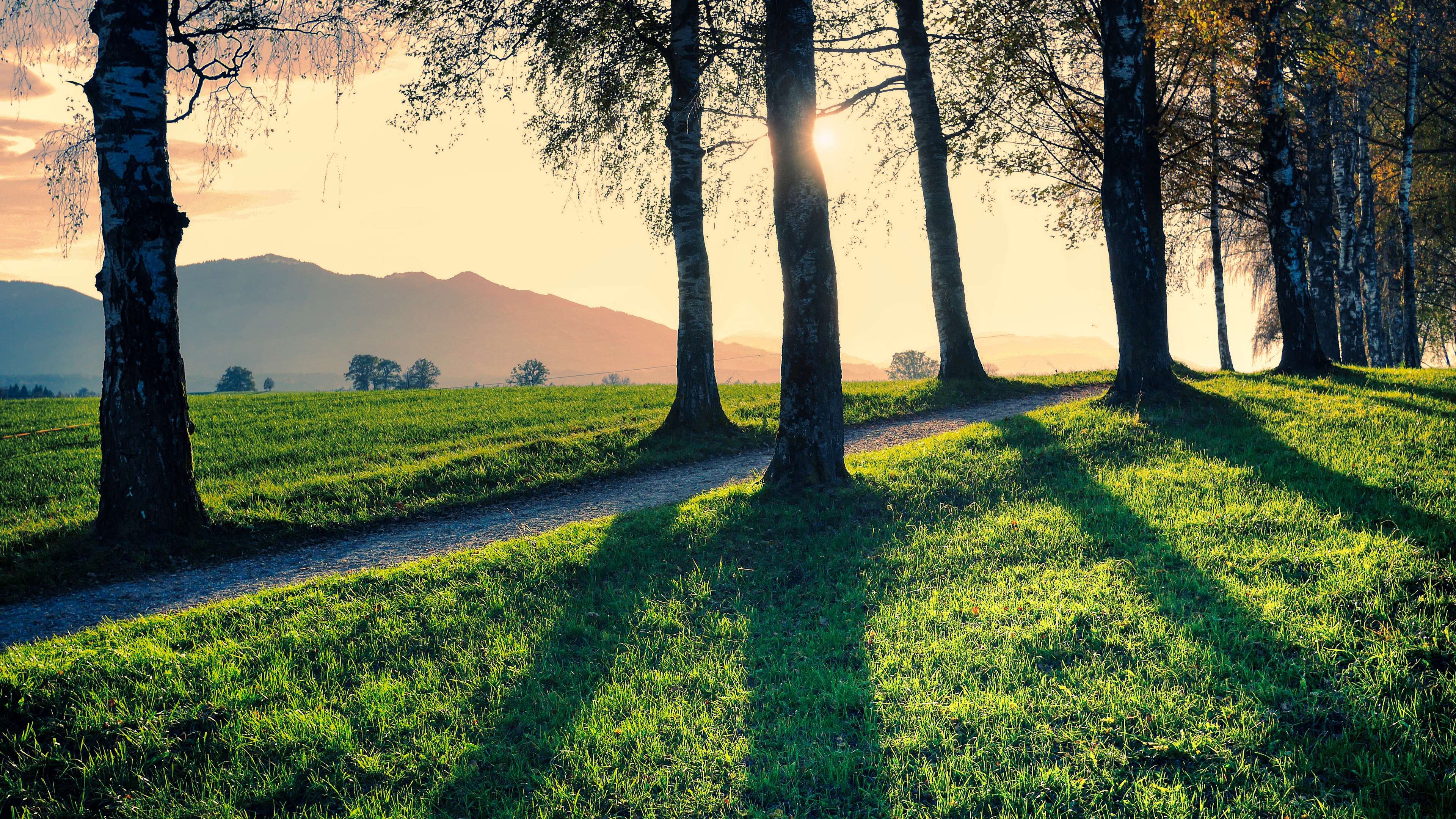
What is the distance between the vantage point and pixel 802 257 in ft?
27.3

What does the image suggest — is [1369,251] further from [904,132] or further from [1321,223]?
[904,132]

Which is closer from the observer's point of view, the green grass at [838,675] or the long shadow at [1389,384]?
the green grass at [838,675]

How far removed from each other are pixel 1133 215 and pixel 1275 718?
9.86 metres

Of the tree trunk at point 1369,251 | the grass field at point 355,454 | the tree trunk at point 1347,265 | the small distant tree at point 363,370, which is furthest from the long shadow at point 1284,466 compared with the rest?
the small distant tree at point 363,370

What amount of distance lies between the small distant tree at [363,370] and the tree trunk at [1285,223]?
311ft

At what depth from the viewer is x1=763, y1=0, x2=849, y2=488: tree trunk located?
8.30 metres

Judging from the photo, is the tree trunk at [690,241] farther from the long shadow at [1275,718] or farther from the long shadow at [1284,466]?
the long shadow at [1275,718]

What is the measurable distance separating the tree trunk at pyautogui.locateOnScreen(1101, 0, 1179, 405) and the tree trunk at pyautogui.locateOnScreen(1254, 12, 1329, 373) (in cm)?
431

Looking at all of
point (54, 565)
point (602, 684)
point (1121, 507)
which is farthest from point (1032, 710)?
point (54, 565)

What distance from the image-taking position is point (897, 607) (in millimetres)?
5285

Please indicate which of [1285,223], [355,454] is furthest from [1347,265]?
[355,454]

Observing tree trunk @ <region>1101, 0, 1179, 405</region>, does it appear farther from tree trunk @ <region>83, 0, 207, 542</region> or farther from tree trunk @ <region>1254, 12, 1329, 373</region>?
tree trunk @ <region>83, 0, 207, 542</region>

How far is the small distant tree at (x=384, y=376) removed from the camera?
92.0 metres

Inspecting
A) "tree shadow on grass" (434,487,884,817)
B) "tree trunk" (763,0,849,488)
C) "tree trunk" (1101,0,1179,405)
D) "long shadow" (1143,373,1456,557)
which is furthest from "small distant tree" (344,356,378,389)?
"long shadow" (1143,373,1456,557)
